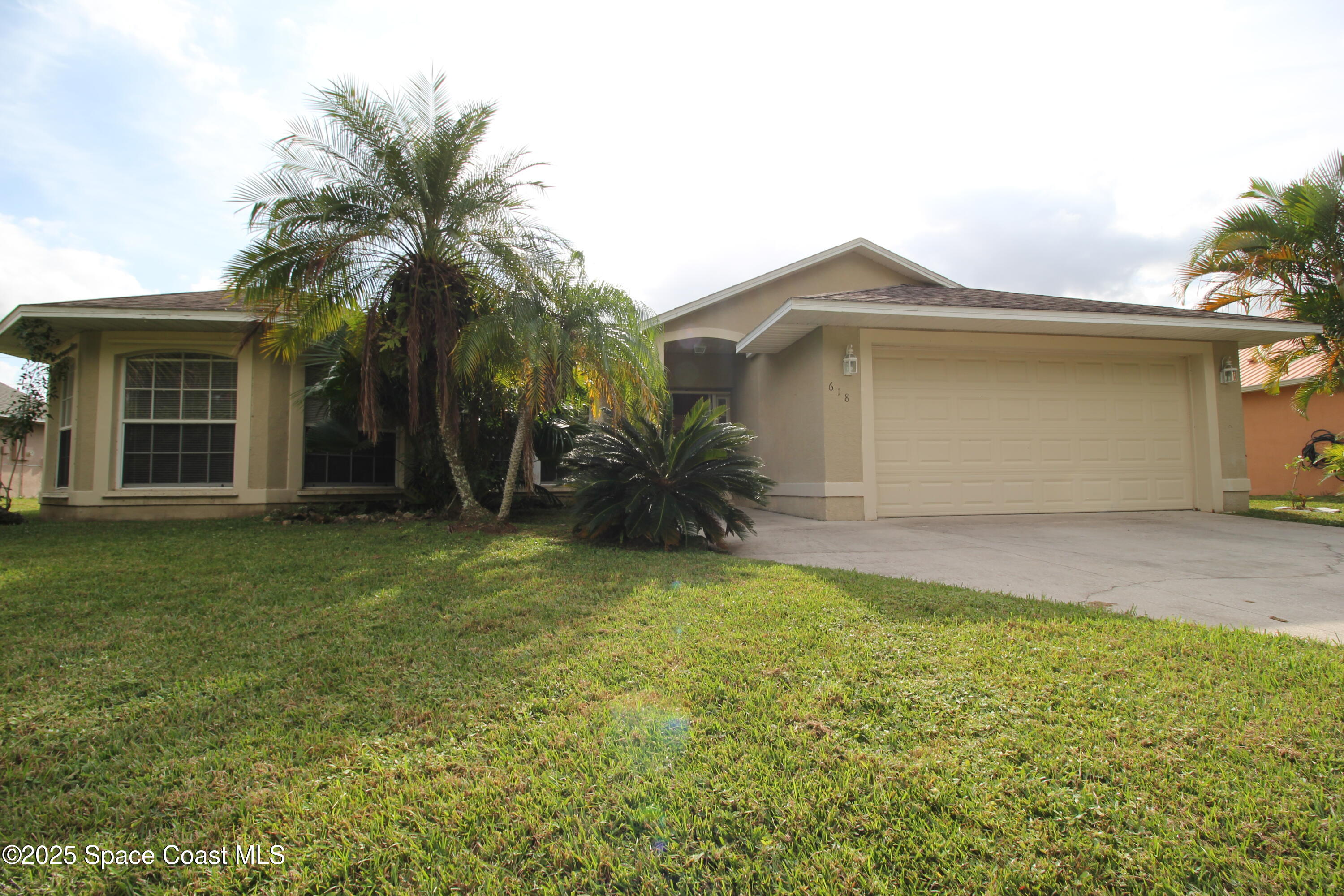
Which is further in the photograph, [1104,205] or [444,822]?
[1104,205]

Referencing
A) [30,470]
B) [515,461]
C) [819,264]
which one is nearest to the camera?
[515,461]

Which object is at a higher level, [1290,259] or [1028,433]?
[1290,259]

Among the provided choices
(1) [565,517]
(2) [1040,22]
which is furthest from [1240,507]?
(1) [565,517]

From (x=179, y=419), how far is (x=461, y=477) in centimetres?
535

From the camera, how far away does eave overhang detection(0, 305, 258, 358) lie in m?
9.12

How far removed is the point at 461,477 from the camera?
842cm

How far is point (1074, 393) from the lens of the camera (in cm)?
982

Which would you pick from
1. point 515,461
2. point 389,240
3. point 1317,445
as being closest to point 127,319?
point 389,240

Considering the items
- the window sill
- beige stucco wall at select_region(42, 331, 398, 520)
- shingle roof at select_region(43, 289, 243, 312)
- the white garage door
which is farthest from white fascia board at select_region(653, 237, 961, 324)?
the window sill

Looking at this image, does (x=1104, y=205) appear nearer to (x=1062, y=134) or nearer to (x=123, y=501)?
(x=1062, y=134)

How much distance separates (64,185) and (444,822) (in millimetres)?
9909

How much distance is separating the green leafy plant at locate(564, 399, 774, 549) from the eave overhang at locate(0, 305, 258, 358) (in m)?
5.97

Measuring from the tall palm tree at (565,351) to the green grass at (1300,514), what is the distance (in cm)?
931

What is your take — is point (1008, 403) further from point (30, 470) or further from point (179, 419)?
point (30, 470)
